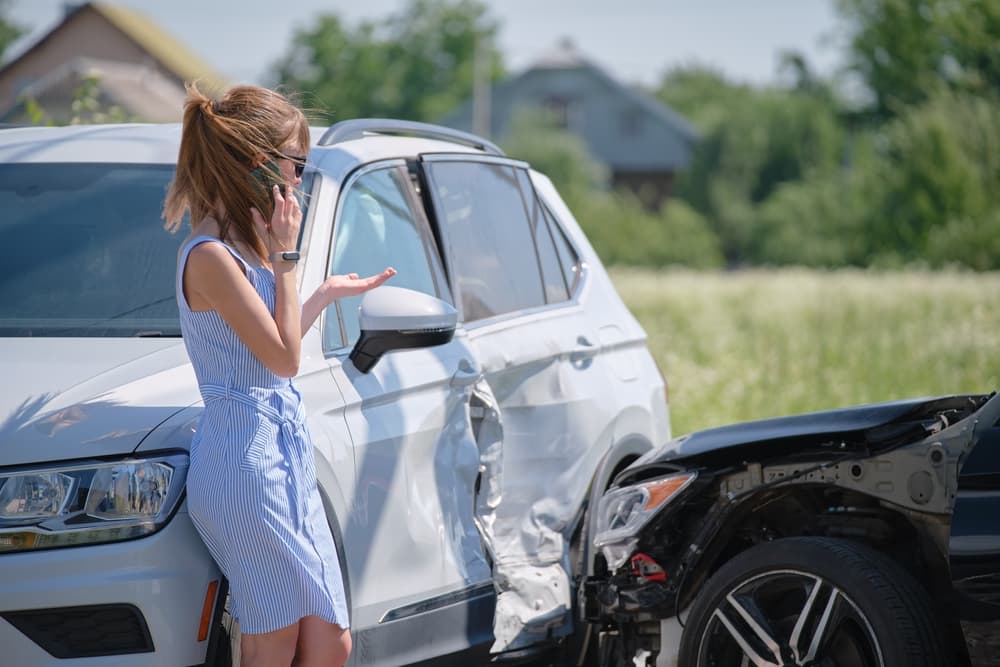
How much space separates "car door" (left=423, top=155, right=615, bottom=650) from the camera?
176 inches

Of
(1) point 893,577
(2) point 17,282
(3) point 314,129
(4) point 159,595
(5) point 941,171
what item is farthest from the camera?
(5) point 941,171

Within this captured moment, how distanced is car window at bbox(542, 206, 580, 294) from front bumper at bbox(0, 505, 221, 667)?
107 inches

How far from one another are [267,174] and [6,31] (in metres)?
37.9

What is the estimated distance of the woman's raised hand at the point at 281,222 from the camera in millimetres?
3014

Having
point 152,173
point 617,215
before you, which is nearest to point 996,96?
point 617,215

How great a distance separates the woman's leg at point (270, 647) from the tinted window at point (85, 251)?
1.02 metres

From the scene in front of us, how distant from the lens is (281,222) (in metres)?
3.02

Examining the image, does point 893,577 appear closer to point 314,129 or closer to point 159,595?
point 159,595

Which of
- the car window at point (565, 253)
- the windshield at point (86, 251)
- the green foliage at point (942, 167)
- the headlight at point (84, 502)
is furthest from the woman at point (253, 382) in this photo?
the green foliage at point (942, 167)

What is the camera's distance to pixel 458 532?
407cm

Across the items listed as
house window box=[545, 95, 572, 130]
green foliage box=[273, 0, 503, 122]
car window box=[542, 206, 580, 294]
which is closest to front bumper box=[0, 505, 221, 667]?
car window box=[542, 206, 580, 294]

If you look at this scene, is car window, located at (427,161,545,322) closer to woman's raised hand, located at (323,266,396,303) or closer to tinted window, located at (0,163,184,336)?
tinted window, located at (0,163,184,336)

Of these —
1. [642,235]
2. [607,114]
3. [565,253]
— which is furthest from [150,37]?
[565,253]

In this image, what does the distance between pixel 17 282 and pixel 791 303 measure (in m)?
19.8
